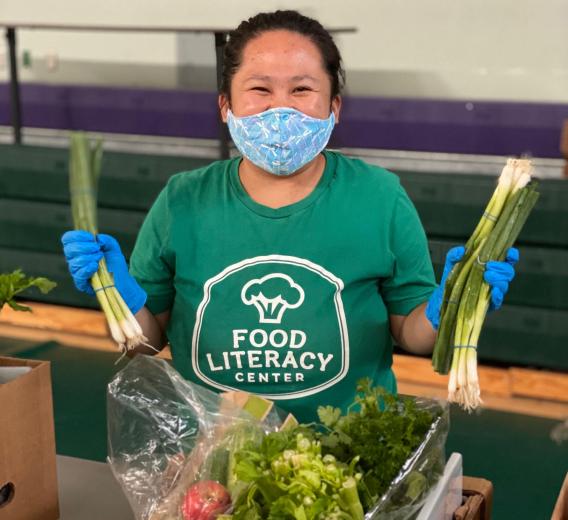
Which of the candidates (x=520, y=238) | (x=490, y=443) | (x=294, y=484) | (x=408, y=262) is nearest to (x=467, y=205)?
(x=520, y=238)

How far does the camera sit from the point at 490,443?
3.72m

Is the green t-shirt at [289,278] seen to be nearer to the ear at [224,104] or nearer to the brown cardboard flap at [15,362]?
the ear at [224,104]

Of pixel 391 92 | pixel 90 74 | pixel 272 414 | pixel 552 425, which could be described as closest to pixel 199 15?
pixel 90 74

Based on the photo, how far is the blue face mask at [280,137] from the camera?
6.25 ft

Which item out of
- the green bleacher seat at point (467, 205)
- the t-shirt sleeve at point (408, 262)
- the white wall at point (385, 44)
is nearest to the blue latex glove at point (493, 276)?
the t-shirt sleeve at point (408, 262)

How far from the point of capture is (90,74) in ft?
24.1

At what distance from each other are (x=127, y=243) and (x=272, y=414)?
3379 millimetres

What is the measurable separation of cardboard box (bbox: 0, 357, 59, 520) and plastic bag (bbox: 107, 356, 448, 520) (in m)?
0.12

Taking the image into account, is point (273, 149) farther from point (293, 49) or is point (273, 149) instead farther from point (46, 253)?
point (46, 253)

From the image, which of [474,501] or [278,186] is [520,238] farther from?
[474,501]

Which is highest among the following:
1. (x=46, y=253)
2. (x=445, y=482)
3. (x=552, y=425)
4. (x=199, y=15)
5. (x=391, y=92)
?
(x=199, y=15)

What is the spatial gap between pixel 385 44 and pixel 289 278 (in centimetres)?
466

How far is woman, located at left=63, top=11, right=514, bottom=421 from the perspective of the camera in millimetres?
1942

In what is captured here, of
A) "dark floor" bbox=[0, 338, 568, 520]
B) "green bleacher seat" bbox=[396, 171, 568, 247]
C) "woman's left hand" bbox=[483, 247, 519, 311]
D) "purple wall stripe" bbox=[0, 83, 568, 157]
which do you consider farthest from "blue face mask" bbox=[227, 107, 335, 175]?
"purple wall stripe" bbox=[0, 83, 568, 157]
